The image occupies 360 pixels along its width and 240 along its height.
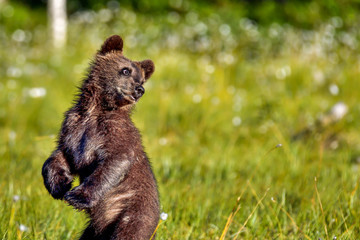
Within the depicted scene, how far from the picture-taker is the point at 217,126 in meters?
7.29

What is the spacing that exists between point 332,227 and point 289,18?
13299 millimetres

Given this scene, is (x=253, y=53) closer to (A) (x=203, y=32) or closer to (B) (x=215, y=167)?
(A) (x=203, y=32)

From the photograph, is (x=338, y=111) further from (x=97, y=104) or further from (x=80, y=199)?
(x=80, y=199)

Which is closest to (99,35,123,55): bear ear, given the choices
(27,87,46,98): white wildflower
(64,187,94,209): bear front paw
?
(64,187,94,209): bear front paw

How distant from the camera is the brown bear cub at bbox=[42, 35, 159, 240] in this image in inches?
105

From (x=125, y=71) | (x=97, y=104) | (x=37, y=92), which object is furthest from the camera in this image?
(x=37, y=92)

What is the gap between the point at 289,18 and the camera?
51.9 feet

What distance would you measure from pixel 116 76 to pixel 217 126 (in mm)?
4298

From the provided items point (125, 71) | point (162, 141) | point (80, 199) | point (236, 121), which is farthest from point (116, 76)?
point (236, 121)

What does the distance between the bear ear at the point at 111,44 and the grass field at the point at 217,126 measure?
35cm

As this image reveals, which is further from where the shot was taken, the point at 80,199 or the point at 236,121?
the point at 236,121

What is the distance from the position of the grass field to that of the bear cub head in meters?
0.33

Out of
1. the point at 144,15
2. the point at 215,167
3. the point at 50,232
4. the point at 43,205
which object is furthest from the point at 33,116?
the point at 144,15

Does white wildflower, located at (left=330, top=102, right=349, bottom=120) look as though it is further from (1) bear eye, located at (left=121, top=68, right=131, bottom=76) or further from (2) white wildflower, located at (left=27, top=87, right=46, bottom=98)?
(1) bear eye, located at (left=121, top=68, right=131, bottom=76)
